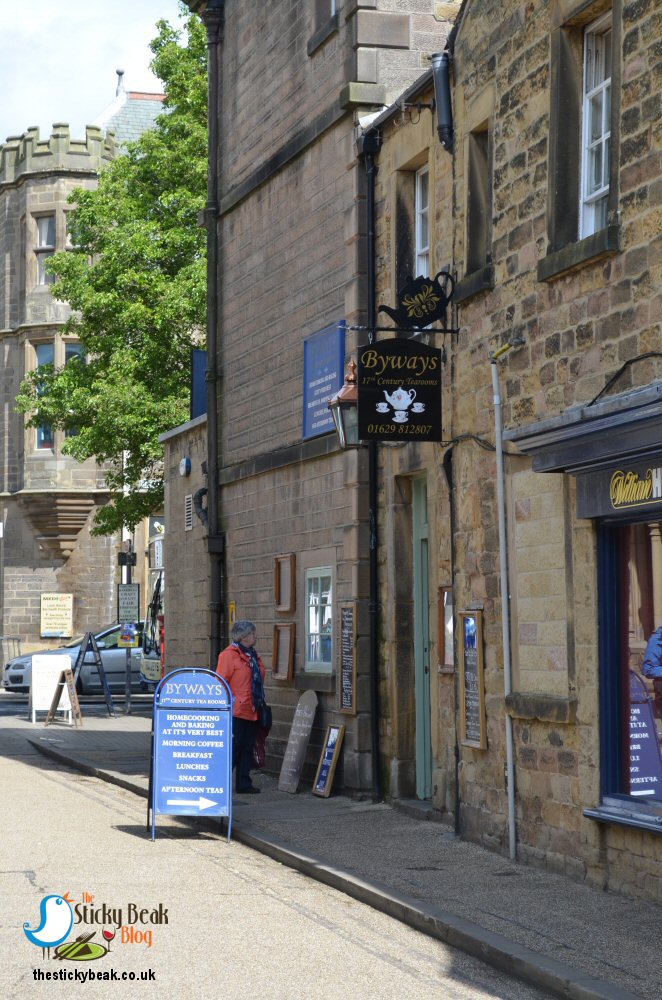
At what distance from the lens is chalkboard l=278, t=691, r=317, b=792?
1561 centimetres

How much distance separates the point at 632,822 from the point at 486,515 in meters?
3.12

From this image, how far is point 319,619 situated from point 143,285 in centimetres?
1390

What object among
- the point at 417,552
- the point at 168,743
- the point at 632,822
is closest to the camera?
the point at 632,822

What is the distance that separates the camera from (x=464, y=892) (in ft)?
31.6

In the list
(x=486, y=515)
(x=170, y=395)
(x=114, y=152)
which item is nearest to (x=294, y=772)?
(x=486, y=515)

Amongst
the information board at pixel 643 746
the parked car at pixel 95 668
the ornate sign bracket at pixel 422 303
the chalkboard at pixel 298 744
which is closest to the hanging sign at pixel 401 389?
the ornate sign bracket at pixel 422 303

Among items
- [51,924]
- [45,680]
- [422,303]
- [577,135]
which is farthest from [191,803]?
[45,680]

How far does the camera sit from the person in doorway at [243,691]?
49.7 ft

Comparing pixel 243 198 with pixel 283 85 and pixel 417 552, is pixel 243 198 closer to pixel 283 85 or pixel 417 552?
pixel 283 85

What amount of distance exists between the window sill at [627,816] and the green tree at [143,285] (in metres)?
19.4

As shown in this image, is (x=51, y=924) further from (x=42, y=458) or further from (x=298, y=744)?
(x=42, y=458)

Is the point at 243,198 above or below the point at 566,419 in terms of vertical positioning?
above

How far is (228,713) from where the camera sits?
12781 mm

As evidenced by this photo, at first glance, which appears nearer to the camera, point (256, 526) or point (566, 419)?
point (566, 419)
